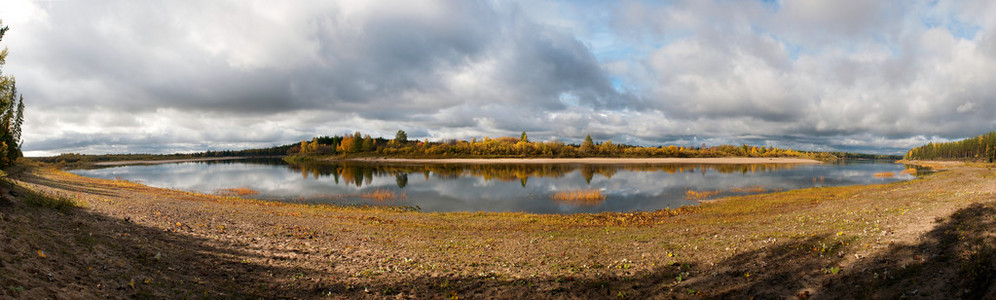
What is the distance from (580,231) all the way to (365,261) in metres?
11.2

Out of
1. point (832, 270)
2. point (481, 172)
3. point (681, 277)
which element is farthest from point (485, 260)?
point (481, 172)

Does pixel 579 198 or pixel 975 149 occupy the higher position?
pixel 975 149

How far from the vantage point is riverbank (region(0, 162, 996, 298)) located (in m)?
8.56

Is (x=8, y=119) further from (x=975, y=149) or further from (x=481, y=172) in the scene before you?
(x=975, y=149)

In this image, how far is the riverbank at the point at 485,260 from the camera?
856 centimetres

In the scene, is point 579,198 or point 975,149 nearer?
point 579,198

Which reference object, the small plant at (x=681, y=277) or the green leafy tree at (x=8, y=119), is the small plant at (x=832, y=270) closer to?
the small plant at (x=681, y=277)

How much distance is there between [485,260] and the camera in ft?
44.0

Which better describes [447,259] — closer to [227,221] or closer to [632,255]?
[632,255]

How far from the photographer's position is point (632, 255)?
13539 mm

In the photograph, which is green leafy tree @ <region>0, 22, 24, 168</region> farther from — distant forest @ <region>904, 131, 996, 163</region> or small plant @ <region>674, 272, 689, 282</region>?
distant forest @ <region>904, 131, 996, 163</region>

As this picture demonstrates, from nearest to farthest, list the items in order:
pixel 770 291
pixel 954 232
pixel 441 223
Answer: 1. pixel 770 291
2. pixel 954 232
3. pixel 441 223

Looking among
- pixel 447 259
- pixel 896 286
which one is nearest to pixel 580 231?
pixel 447 259

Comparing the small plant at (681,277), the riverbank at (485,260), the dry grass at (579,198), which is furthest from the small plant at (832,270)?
the dry grass at (579,198)
